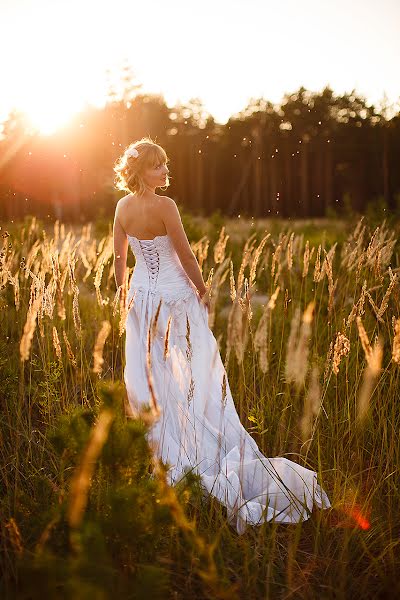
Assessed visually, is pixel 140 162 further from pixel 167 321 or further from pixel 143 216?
pixel 167 321

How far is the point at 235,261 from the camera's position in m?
7.18

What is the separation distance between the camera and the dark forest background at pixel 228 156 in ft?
16.6

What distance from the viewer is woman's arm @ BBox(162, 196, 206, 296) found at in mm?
3213

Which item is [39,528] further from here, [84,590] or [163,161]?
[163,161]

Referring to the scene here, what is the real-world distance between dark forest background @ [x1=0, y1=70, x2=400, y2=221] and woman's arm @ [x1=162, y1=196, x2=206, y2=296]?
38.4 inches

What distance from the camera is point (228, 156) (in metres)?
14.9

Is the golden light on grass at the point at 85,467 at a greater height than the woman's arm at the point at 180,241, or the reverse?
the woman's arm at the point at 180,241

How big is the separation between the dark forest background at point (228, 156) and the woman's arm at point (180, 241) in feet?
3.20

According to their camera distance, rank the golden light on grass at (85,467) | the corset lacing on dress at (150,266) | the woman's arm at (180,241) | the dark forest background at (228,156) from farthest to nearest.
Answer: the dark forest background at (228,156), the corset lacing on dress at (150,266), the woman's arm at (180,241), the golden light on grass at (85,467)

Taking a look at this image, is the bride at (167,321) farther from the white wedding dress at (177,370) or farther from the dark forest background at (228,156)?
the dark forest background at (228,156)

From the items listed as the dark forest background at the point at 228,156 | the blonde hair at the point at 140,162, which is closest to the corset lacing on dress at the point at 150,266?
the blonde hair at the point at 140,162

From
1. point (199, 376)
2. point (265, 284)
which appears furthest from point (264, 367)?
point (265, 284)

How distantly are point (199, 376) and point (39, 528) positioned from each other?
1.65 meters

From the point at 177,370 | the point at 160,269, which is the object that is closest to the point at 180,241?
the point at 160,269
